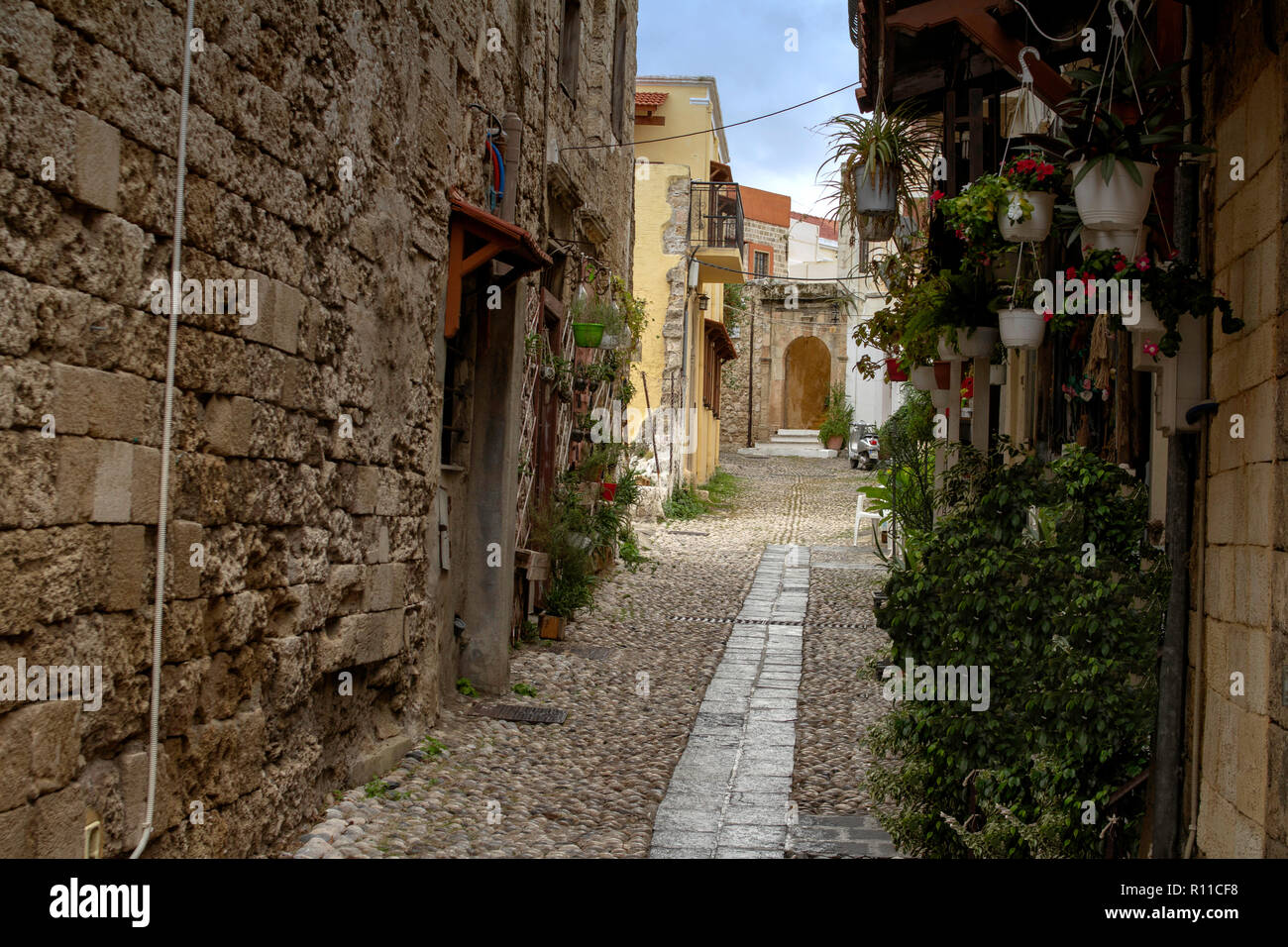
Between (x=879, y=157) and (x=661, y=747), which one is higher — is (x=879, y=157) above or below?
above

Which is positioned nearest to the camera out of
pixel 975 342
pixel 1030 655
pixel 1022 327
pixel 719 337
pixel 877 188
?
pixel 1030 655

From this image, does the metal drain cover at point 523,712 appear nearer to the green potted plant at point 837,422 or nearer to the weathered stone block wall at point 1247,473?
the weathered stone block wall at point 1247,473

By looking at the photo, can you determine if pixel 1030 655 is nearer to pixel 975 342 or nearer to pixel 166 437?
pixel 975 342

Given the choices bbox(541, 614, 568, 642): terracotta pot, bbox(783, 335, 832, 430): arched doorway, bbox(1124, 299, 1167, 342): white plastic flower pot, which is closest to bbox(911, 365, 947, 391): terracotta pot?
bbox(541, 614, 568, 642): terracotta pot

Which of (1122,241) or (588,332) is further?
(588,332)

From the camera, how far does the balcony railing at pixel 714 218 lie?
70.9 feet

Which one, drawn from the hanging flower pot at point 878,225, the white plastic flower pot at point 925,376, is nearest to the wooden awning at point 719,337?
the white plastic flower pot at point 925,376

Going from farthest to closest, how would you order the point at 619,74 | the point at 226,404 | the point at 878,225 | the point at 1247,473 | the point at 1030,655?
the point at 619,74 → the point at 878,225 → the point at 1030,655 → the point at 226,404 → the point at 1247,473

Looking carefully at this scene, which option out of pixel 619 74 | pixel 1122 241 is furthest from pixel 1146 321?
pixel 619 74

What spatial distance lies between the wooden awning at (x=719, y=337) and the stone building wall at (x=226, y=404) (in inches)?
757

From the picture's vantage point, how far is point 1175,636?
380 centimetres

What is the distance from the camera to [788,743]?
6.90m

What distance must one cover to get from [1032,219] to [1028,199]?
0.25 feet

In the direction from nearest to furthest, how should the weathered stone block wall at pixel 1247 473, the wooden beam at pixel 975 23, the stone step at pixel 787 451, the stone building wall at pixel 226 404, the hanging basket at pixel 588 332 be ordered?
1. the weathered stone block wall at pixel 1247 473
2. the stone building wall at pixel 226 404
3. the wooden beam at pixel 975 23
4. the hanging basket at pixel 588 332
5. the stone step at pixel 787 451
